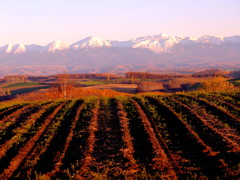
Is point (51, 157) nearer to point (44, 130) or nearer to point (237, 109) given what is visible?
point (44, 130)

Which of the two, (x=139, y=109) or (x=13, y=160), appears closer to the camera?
(x=13, y=160)

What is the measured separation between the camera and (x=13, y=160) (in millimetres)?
12688

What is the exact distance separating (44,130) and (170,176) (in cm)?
1011

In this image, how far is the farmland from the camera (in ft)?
37.3

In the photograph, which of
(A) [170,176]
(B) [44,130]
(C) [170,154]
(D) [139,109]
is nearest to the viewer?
(A) [170,176]

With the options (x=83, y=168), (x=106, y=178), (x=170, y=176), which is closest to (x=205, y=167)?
(x=170, y=176)

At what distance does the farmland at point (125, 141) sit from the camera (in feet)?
37.3

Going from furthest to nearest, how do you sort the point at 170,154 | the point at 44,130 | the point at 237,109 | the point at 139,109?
the point at 139,109 < the point at 237,109 < the point at 44,130 < the point at 170,154

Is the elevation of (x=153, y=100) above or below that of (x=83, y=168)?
above

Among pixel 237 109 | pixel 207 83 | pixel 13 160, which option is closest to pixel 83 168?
pixel 13 160

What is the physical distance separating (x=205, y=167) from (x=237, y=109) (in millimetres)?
10291

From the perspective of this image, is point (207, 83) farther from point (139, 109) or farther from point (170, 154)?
point (170, 154)

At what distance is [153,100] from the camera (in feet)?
81.1

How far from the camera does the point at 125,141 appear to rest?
47.7 feet
